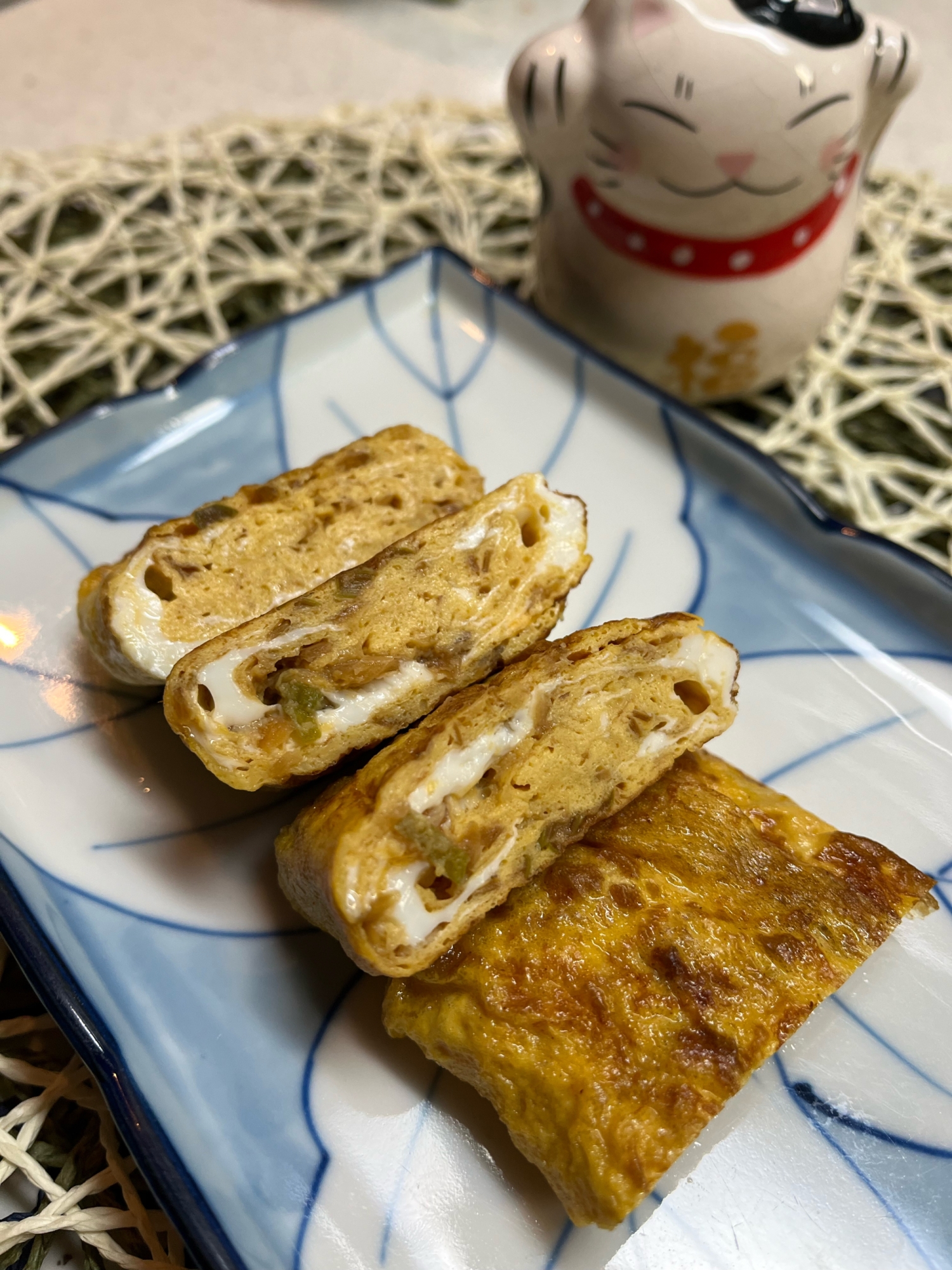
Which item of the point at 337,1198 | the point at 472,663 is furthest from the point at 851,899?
the point at 337,1198

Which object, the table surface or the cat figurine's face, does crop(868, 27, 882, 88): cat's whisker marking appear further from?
the table surface

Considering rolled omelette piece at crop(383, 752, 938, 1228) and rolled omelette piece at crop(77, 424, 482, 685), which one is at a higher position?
rolled omelette piece at crop(77, 424, 482, 685)

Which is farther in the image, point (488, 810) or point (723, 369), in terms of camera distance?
point (723, 369)

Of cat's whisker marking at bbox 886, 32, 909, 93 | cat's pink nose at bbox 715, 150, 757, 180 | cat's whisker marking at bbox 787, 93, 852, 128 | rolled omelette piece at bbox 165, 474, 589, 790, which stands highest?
cat's whisker marking at bbox 886, 32, 909, 93

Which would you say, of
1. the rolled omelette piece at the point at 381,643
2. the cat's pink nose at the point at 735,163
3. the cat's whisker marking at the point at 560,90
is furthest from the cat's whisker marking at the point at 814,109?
the rolled omelette piece at the point at 381,643

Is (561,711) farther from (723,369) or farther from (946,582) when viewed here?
(723,369)

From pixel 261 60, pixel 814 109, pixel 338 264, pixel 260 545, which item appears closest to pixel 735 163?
pixel 814 109

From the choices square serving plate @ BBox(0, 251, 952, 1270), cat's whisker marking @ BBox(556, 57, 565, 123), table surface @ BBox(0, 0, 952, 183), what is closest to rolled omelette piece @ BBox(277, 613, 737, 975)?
square serving plate @ BBox(0, 251, 952, 1270)
